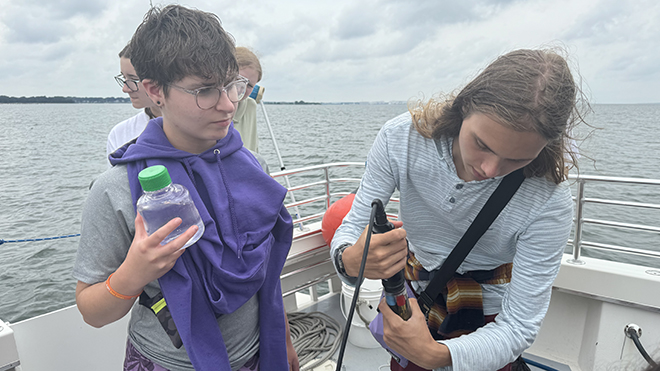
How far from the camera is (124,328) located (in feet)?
6.66

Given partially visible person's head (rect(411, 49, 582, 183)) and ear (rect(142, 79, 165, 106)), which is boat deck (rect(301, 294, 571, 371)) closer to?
partially visible person's head (rect(411, 49, 582, 183))

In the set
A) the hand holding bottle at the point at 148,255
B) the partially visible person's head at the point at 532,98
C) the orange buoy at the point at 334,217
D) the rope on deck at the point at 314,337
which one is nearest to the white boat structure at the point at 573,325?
the rope on deck at the point at 314,337

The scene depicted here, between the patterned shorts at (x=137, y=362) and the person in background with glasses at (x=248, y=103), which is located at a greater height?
the person in background with glasses at (x=248, y=103)

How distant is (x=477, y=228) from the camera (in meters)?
1.10

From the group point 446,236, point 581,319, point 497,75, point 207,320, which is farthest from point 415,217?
point 581,319

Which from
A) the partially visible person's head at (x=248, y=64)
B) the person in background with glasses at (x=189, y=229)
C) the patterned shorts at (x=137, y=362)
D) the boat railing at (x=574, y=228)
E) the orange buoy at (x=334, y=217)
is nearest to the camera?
the person in background with glasses at (x=189, y=229)

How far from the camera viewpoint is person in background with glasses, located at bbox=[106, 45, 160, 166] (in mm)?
1753

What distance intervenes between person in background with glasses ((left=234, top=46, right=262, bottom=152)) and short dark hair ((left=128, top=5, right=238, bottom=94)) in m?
1.23

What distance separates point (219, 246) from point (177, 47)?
0.48 metres

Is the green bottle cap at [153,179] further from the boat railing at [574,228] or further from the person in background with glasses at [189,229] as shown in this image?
the boat railing at [574,228]

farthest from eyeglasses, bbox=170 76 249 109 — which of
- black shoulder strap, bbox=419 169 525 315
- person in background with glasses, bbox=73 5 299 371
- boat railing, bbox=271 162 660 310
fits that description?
boat railing, bbox=271 162 660 310

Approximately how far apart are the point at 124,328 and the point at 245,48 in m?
1.72

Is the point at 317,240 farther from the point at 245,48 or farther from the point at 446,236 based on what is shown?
the point at 446,236

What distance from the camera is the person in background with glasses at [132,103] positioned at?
1.75m
